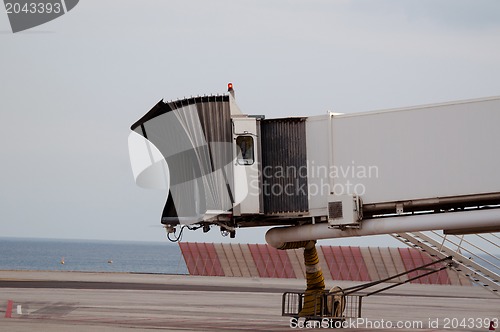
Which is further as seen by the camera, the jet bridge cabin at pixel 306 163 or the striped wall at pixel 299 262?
the striped wall at pixel 299 262

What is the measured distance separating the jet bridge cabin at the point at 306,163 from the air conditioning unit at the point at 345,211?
3cm

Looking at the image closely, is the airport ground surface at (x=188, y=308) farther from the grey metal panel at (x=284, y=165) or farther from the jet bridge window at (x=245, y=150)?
the jet bridge window at (x=245, y=150)

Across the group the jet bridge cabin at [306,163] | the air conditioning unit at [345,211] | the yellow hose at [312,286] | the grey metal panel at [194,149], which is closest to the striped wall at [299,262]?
the yellow hose at [312,286]

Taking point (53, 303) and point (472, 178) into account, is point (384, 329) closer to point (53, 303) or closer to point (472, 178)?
point (472, 178)

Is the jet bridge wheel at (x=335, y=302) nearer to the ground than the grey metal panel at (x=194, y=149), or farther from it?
nearer to the ground

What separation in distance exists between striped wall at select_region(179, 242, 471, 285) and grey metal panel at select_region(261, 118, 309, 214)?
156 ft

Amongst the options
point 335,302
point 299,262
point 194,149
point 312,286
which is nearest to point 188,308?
point 312,286

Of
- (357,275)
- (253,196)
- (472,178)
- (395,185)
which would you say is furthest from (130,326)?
(357,275)

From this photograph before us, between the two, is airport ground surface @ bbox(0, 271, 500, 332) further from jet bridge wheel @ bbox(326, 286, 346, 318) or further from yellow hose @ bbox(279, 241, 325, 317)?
jet bridge wheel @ bbox(326, 286, 346, 318)

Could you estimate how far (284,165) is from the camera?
26000 millimetres

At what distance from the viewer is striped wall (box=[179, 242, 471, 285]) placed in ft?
239

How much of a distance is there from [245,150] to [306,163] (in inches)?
69.4

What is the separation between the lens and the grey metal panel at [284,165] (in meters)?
25.9

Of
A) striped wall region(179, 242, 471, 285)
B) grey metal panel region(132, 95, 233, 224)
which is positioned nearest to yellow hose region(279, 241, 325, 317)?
grey metal panel region(132, 95, 233, 224)
